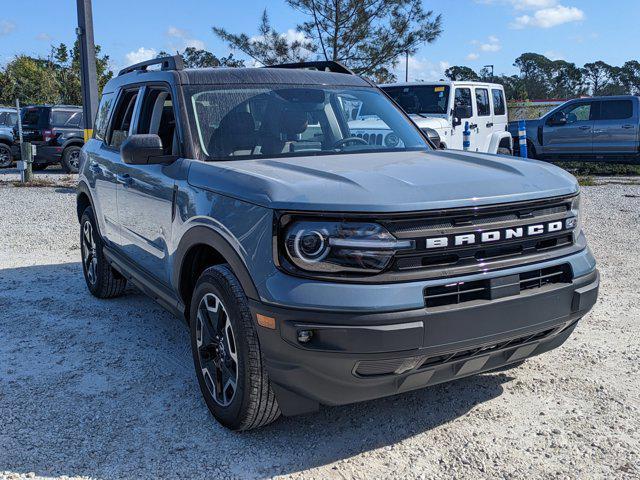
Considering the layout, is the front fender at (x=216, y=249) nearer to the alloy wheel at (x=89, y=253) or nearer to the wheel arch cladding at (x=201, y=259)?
the wheel arch cladding at (x=201, y=259)

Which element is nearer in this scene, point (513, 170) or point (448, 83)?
point (513, 170)

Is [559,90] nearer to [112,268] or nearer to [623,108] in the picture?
[623,108]

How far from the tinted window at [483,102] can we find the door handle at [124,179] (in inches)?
412

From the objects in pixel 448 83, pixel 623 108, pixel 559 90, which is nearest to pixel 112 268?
pixel 448 83

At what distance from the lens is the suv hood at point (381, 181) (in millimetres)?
2754

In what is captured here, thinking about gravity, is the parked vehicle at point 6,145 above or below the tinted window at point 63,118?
below

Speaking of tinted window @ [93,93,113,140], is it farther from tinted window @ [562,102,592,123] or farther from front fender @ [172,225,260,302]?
tinted window @ [562,102,592,123]

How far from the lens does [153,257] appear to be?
13.6ft

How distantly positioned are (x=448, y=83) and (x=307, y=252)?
1106cm

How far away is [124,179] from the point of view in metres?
4.55

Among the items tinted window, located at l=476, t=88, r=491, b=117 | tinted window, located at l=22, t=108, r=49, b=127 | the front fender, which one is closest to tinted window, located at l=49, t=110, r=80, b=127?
tinted window, located at l=22, t=108, r=49, b=127

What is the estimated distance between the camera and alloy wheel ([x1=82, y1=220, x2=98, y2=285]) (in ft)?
18.7

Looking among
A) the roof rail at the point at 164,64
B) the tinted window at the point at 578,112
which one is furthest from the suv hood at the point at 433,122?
the roof rail at the point at 164,64

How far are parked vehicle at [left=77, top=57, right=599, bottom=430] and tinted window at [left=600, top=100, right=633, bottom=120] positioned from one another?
49.6 ft
